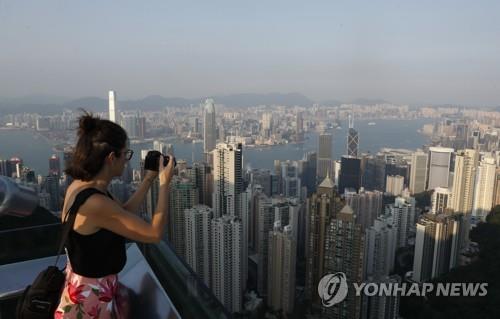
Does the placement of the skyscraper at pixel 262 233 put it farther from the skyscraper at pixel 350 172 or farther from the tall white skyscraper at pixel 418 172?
the tall white skyscraper at pixel 418 172

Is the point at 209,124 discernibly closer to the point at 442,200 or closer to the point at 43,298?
the point at 442,200

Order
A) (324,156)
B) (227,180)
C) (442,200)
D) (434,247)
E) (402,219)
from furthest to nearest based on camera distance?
(324,156), (442,200), (402,219), (227,180), (434,247)

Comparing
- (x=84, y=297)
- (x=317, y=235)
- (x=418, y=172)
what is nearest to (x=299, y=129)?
(x=418, y=172)

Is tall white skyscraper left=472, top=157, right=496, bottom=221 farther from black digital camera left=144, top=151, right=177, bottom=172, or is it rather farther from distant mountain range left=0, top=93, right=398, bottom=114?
black digital camera left=144, top=151, right=177, bottom=172

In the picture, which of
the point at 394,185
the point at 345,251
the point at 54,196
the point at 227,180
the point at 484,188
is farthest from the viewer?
the point at 394,185

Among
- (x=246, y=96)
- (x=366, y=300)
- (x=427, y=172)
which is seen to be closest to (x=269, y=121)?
(x=246, y=96)

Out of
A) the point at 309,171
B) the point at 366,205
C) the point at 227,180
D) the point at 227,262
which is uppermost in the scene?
the point at 227,180
